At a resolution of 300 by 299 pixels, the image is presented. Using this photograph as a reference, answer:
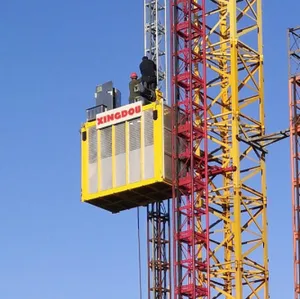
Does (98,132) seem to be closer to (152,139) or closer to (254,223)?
(152,139)

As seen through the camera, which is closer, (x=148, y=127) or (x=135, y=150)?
(x=148, y=127)

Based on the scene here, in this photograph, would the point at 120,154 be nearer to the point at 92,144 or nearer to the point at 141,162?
the point at 141,162

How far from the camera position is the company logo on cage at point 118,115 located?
111m

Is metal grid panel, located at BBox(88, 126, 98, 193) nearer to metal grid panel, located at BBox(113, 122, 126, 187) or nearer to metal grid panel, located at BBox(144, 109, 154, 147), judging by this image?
metal grid panel, located at BBox(113, 122, 126, 187)

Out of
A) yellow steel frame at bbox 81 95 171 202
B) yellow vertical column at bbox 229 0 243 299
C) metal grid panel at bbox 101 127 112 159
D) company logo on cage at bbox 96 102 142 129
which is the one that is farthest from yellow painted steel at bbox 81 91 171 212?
yellow vertical column at bbox 229 0 243 299

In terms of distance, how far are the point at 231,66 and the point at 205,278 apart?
15.2 m

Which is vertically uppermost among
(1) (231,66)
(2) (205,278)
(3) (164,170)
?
(1) (231,66)

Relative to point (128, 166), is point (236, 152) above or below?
above

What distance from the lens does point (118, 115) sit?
11238 centimetres

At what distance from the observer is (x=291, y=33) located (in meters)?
111

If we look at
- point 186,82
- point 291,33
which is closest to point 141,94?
point 186,82

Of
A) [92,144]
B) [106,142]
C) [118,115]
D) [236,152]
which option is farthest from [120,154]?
[236,152]

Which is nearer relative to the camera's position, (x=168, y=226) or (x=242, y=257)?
(x=242, y=257)

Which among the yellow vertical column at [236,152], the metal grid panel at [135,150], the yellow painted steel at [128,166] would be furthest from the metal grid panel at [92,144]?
the yellow vertical column at [236,152]
